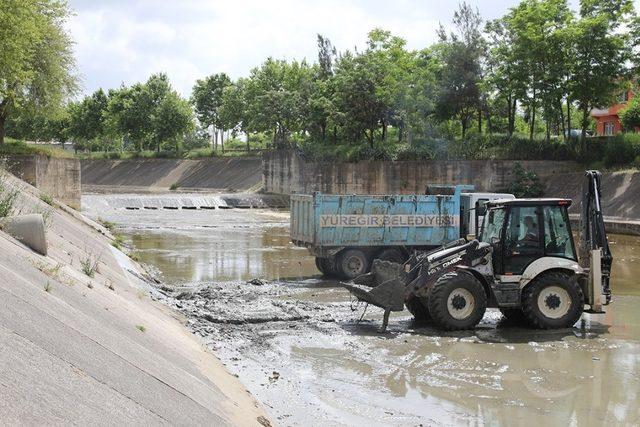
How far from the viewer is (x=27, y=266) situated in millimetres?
9758

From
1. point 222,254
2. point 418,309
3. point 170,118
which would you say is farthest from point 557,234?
point 170,118

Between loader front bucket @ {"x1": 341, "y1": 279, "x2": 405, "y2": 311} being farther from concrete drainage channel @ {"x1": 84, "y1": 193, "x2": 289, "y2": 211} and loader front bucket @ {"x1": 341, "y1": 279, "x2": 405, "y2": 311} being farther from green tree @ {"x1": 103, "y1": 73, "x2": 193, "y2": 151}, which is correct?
green tree @ {"x1": 103, "y1": 73, "x2": 193, "y2": 151}

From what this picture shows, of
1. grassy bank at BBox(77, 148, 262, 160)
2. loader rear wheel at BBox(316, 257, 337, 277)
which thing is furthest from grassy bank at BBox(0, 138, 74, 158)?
grassy bank at BBox(77, 148, 262, 160)

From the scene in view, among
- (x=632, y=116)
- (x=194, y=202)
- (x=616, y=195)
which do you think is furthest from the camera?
(x=632, y=116)

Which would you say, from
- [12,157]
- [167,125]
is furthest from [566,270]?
[167,125]

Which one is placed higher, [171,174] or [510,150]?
[510,150]

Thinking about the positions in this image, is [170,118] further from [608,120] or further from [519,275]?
[519,275]

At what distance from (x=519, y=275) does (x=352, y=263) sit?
813 centimetres

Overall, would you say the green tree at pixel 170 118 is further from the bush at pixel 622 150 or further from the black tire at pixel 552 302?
the black tire at pixel 552 302

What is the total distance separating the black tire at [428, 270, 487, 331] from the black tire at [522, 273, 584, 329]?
86 centimetres

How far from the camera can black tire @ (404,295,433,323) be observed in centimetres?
1449

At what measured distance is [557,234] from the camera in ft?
45.7

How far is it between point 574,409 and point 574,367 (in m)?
2.21

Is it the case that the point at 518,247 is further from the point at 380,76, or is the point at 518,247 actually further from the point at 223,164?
the point at 223,164
